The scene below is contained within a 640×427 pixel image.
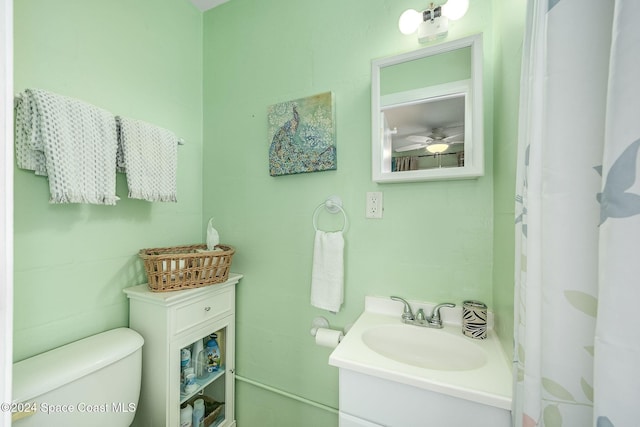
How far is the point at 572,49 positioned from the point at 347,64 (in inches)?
41.1

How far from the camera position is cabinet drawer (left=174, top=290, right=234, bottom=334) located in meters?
1.16

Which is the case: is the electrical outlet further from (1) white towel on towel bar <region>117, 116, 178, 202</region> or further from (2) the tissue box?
(1) white towel on towel bar <region>117, 116, 178, 202</region>

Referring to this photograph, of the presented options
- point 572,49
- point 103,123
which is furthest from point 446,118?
point 103,123

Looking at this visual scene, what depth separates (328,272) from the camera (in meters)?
1.20

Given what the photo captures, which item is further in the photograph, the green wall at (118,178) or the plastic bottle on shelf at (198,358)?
the plastic bottle on shelf at (198,358)

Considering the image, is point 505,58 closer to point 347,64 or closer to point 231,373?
point 347,64

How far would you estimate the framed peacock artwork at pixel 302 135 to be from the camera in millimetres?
1251

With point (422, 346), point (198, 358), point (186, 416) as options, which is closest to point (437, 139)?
point (422, 346)

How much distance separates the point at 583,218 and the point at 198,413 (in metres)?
1.73

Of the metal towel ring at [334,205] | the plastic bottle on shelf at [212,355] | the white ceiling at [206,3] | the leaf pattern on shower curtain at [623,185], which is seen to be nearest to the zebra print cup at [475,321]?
the metal towel ring at [334,205]

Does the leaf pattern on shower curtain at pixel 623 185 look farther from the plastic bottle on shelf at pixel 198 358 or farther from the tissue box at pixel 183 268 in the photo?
the plastic bottle on shelf at pixel 198 358

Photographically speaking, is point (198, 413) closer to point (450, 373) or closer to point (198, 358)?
point (198, 358)

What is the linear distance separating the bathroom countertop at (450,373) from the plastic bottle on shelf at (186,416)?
3.14 ft

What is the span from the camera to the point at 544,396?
39cm
